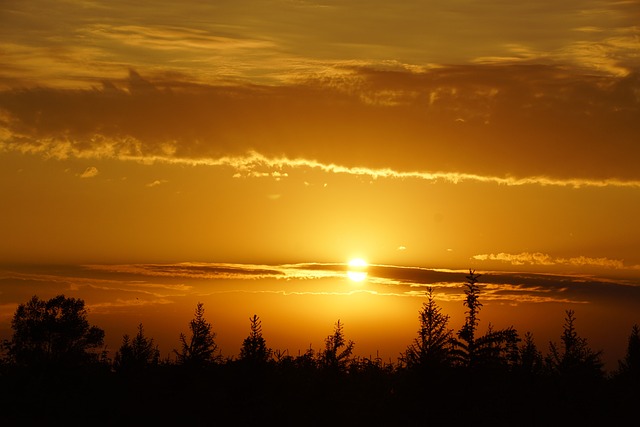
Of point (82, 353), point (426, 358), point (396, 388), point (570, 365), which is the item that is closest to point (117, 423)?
point (396, 388)

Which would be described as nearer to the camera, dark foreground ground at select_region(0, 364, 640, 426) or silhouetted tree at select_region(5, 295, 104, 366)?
dark foreground ground at select_region(0, 364, 640, 426)

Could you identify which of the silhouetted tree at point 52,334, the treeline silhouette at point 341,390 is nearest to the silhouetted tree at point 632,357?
the treeline silhouette at point 341,390

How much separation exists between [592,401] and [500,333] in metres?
14.3

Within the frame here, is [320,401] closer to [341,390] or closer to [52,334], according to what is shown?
[341,390]

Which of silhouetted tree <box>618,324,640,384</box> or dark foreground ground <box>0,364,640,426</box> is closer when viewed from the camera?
dark foreground ground <box>0,364,640,426</box>

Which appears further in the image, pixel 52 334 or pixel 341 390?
pixel 52 334

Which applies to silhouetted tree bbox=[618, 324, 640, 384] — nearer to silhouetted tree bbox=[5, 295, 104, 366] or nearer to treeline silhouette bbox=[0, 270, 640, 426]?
treeline silhouette bbox=[0, 270, 640, 426]

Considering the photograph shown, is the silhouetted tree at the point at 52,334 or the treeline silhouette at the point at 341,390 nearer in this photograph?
the treeline silhouette at the point at 341,390

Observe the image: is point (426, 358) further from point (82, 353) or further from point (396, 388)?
point (82, 353)

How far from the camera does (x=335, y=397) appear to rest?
72.6 m

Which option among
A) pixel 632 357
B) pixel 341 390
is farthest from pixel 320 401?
pixel 632 357

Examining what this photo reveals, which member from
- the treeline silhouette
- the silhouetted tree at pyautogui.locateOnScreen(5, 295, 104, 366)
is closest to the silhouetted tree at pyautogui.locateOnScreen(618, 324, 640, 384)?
the treeline silhouette

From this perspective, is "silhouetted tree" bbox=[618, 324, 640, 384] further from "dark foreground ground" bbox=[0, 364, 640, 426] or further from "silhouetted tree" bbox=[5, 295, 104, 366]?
"silhouetted tree" bbox=[5, 295, 104, 366]

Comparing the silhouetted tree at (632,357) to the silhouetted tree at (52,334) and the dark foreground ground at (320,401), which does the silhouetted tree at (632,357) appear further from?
the silhouetted tree at (52,334)
